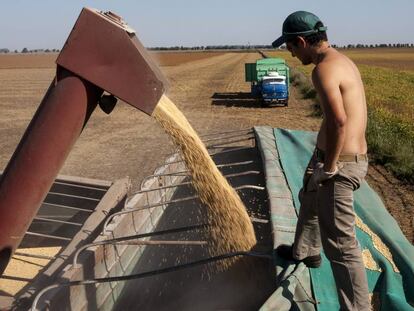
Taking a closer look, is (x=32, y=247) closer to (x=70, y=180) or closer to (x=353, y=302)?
(x=70, y=180)

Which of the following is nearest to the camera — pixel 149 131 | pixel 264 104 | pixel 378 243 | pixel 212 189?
pixel 212 189

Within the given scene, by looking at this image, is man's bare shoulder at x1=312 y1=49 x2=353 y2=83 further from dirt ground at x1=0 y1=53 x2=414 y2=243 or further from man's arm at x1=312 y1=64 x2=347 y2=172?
dirt ground at x1=0 y1=53 x2=414 y2=243

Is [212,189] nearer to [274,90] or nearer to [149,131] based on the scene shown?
[149,131]

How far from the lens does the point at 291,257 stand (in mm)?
2771

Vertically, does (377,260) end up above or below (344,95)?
below

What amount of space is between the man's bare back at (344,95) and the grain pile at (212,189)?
0.72 m

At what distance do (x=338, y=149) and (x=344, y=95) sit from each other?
279mm

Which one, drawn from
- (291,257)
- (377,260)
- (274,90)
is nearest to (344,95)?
(291,257)

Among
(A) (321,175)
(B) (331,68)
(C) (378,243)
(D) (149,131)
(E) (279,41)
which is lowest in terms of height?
(D) (149,131)

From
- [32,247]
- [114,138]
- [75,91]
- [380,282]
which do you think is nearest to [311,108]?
[114,138]

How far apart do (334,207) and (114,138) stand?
9791mm

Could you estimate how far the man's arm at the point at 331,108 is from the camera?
2.34 m

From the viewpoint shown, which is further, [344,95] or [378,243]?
[378,243]

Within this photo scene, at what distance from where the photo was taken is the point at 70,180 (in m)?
4.94
